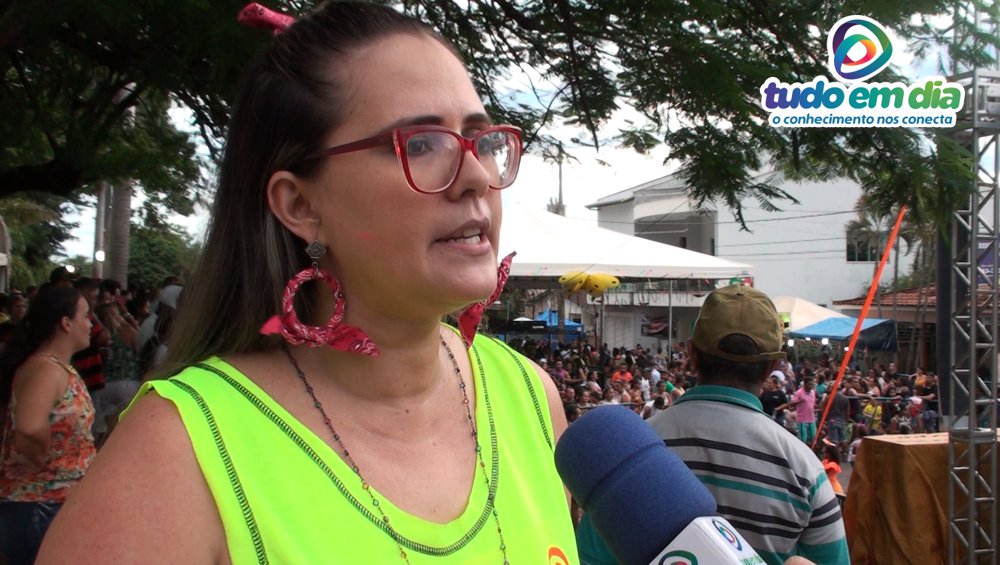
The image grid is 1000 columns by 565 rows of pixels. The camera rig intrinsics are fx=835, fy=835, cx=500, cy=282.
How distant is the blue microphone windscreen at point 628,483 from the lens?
1079 millimetres

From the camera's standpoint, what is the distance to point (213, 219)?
135cm

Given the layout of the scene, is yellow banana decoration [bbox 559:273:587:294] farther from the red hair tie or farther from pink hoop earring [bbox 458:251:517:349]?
the red hair tie

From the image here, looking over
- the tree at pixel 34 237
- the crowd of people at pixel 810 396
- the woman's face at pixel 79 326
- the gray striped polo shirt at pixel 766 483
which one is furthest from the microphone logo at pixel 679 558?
the tree at pixel 34 237

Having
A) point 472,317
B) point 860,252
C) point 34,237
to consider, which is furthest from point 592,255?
point 34,237

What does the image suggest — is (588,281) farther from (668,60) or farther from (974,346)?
(668,60)

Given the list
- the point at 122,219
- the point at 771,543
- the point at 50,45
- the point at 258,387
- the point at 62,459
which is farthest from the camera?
the point at 122,219

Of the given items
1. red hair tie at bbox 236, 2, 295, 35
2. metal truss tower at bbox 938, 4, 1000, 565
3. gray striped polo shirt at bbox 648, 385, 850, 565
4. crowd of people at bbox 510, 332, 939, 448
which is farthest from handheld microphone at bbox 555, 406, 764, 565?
crowd of people at bbox 510, 332, 939, 448

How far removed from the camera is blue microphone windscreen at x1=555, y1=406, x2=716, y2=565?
1.08m

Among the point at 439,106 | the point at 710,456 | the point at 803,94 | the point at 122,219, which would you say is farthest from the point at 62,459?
the point at 122,219

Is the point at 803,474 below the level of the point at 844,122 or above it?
below

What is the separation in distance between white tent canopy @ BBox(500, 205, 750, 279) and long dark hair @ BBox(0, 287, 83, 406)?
9.05 meters

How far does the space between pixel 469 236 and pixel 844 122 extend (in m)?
3.74

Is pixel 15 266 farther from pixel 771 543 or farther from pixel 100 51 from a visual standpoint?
pixel 771 543

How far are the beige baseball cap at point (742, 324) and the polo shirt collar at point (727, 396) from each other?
12cm
